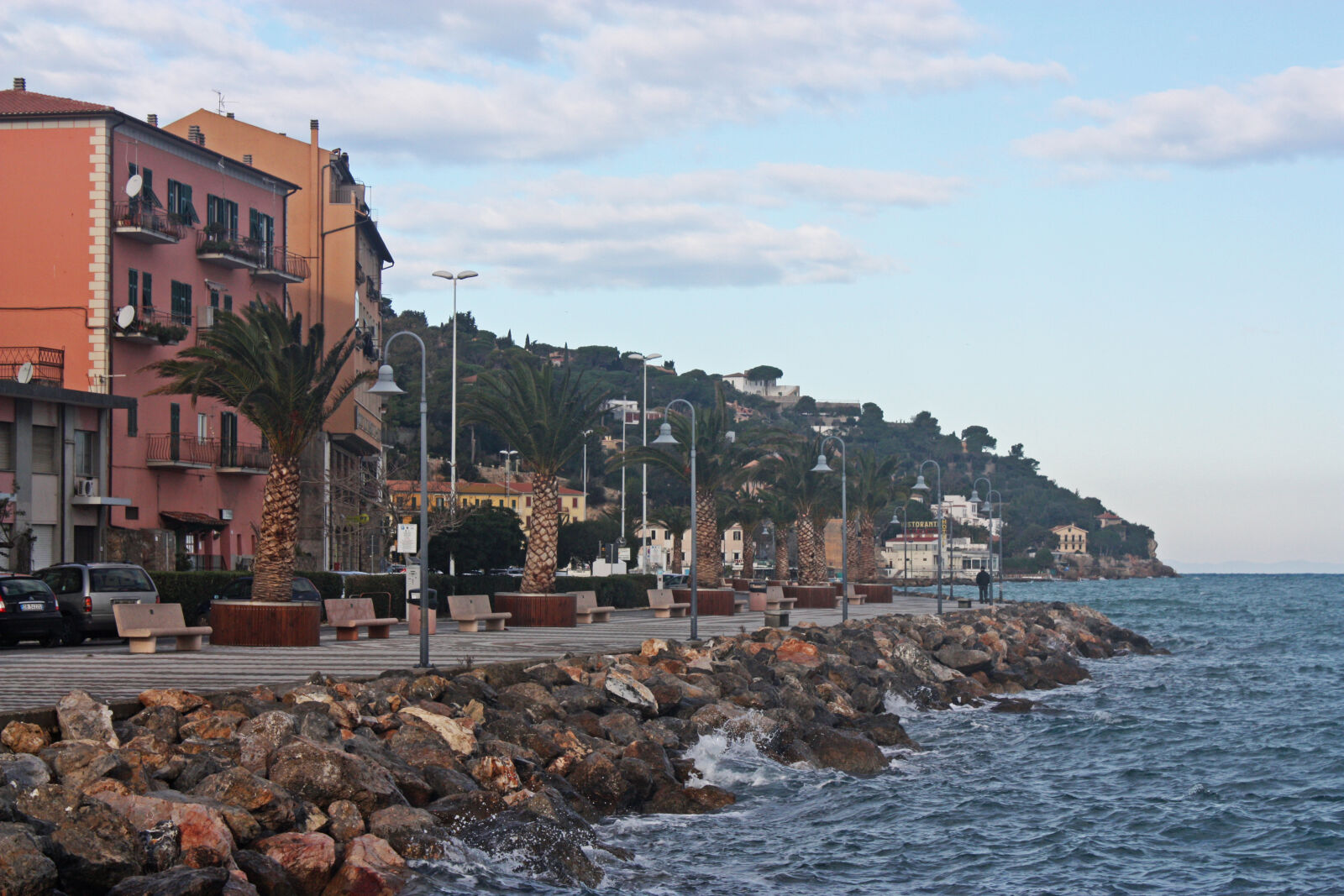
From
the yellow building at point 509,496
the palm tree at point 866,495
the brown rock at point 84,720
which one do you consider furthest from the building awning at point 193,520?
the yellow building at point 509,496

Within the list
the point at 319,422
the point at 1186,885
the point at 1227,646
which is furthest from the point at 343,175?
the point at 1186,885

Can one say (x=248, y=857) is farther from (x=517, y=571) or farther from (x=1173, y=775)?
(x=517, y=571)

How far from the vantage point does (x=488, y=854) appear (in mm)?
13422

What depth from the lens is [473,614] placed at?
106ft

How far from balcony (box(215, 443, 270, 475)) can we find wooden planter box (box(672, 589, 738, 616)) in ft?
50.6

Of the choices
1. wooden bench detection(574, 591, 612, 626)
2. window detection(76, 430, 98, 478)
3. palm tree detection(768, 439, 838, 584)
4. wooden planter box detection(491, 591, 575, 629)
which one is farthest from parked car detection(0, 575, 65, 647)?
palm tree detection(768, 439, 838, 584)

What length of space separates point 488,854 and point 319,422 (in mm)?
15741

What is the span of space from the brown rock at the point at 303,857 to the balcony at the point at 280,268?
41558 millimetres

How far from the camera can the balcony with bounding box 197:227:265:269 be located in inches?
1865

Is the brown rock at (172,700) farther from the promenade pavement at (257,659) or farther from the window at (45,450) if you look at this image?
the window at (45,450)

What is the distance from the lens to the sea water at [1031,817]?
14.9 metres

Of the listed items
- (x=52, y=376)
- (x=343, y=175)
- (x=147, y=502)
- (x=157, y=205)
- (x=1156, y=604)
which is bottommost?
(x=1156, y=604)

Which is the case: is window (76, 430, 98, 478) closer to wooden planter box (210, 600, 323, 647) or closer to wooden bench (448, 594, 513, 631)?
wooden bench (448, 594, 513, 631)

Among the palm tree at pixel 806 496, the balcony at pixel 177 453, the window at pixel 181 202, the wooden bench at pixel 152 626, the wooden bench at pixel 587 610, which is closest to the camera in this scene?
the wooden bench at pixel 152 626
